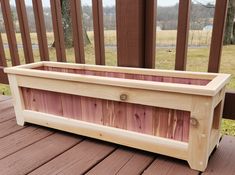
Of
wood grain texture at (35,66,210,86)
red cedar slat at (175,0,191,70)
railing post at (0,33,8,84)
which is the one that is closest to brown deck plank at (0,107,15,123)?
railing post at (0,33,8,84)

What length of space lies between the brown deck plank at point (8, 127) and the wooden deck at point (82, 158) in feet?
0.11

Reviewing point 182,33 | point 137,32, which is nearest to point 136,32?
point 137,32

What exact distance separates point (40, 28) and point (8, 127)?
67cm

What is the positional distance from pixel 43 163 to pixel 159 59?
231 centimetres

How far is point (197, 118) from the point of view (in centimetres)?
80

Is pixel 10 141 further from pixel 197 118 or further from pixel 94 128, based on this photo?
pixel 197 118

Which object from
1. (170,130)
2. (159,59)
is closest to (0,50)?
(170,130)

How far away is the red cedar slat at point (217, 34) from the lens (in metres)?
0.96

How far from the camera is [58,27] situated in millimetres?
1422

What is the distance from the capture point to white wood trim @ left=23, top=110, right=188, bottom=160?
2.89 ft

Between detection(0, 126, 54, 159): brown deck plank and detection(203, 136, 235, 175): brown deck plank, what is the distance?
791mm

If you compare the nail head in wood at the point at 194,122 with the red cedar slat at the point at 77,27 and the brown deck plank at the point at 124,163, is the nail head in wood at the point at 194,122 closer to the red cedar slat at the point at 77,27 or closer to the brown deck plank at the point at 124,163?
the brown deck plank at the point at 124,163

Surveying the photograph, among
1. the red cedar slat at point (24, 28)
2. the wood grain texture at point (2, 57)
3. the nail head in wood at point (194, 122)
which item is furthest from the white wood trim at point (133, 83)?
the wood grain texture at point (2, 57)

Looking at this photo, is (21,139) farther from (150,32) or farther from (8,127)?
(150,32)
